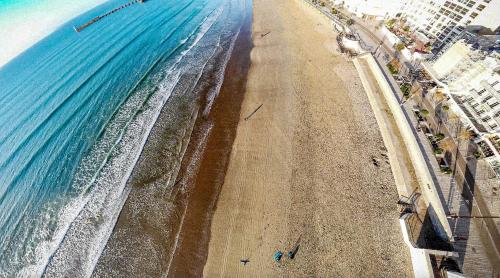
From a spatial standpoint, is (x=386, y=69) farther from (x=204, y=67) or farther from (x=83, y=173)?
(x=83, y=173)

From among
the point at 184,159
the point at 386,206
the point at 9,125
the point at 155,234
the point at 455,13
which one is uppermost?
the point at 455,13

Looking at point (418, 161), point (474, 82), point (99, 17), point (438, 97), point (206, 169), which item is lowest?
point (418, 161)

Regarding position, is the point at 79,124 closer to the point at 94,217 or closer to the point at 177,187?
the point at 94,217

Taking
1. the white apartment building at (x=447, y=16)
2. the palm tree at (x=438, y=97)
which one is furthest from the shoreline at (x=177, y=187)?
the white apartment building at (x=447, y=16)

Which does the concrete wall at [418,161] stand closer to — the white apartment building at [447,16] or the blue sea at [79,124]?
the white apartment building at [447,16]

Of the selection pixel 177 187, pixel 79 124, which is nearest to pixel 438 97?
pixel 177 187

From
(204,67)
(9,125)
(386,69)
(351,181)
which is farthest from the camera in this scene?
(204,67)

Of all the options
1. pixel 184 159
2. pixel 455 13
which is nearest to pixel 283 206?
pixel 184 159
